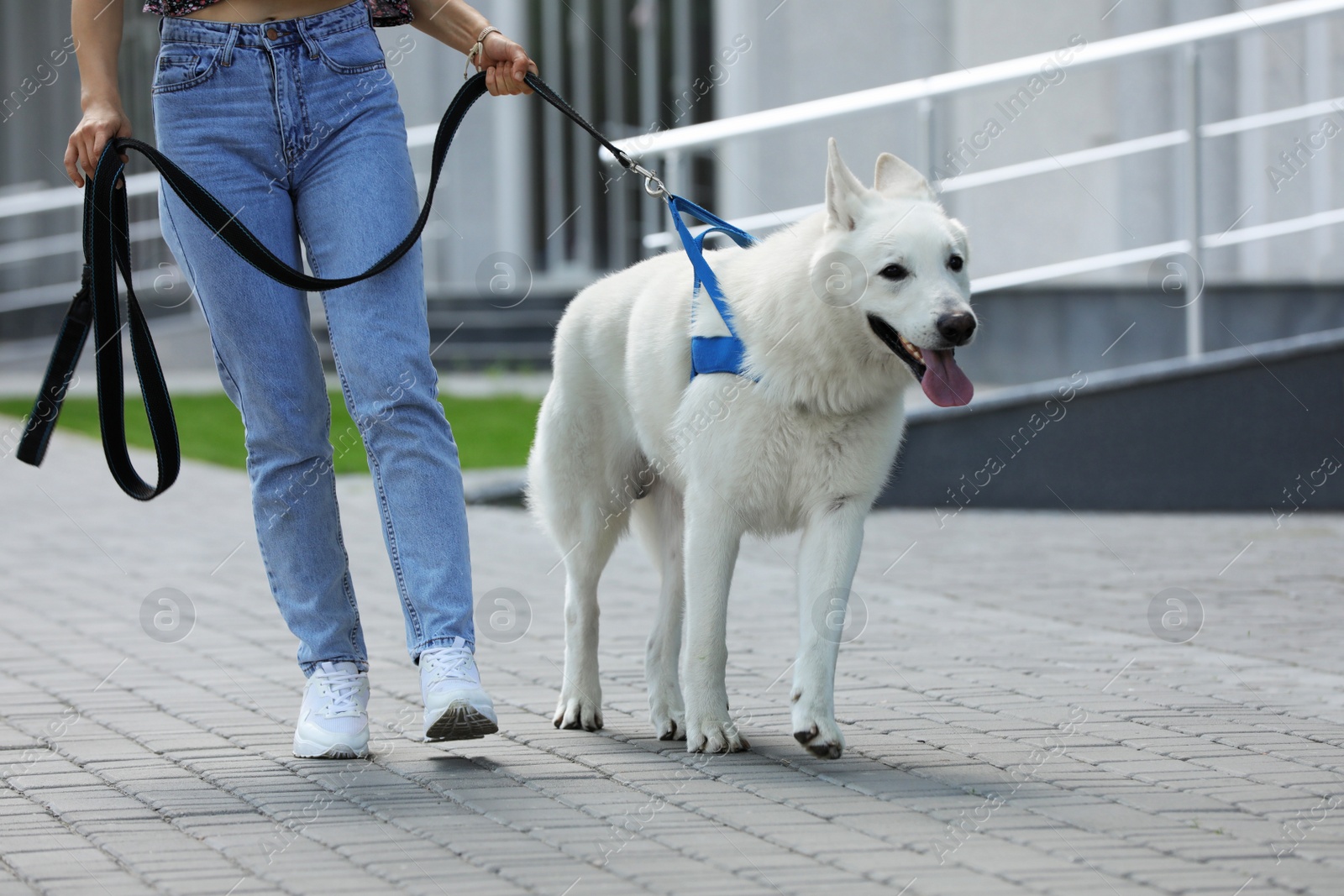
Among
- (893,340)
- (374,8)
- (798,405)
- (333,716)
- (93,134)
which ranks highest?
(374,8)

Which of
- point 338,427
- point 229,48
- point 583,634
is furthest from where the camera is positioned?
point 338,427

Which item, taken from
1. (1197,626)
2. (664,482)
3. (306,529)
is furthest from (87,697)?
(1197,626)

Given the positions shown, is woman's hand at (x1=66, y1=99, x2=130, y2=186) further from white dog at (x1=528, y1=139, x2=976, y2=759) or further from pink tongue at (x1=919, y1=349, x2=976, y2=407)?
pink tongue at (x1=919, y1=349, x2=976, y2=407)

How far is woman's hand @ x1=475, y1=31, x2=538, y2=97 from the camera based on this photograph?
4039 millimetres

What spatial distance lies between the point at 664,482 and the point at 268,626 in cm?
193

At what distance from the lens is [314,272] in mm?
3947

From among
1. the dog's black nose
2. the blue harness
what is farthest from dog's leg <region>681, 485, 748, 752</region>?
the dog's black nose

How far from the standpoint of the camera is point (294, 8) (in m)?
3.88

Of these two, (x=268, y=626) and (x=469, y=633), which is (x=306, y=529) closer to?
(x=469, y=633)

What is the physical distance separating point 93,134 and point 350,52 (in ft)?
1.98

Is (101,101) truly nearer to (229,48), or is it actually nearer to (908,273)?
(229,48)

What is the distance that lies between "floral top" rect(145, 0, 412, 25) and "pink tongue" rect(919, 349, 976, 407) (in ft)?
4.95

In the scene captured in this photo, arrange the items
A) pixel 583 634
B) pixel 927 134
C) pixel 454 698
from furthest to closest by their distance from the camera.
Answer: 1. pixel 927 134
2. pixel 583 634
3. pixel 454 698

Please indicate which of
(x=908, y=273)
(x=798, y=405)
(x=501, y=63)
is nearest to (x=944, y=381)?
(x=908, y=273)
